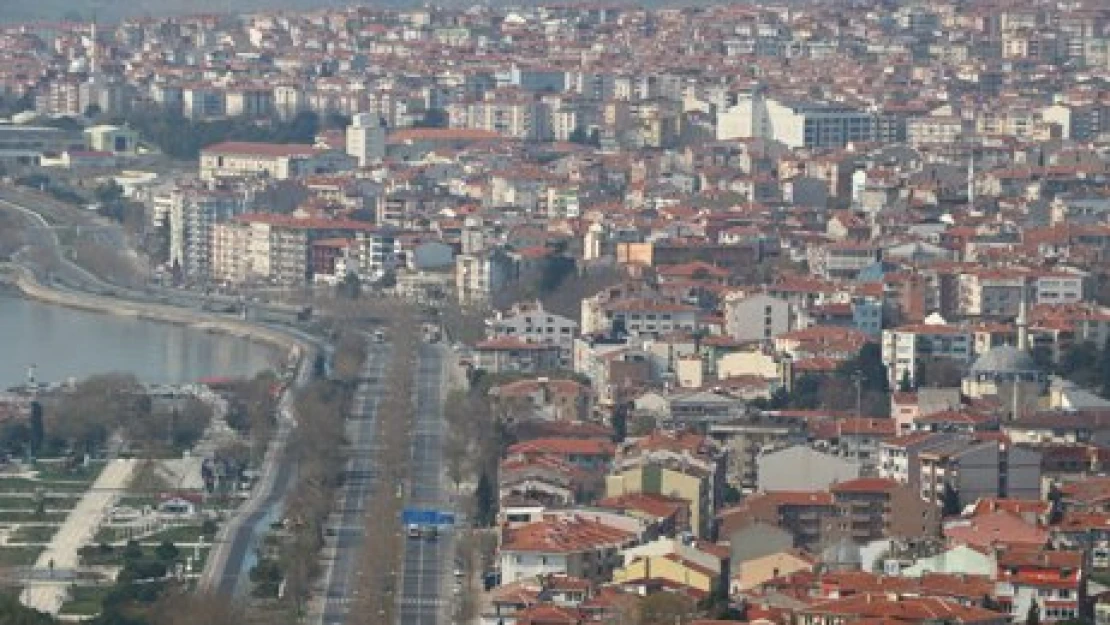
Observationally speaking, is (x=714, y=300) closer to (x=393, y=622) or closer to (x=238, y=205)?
(x=238, y=205)

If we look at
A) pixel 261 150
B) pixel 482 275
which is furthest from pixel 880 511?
pixel 261 150

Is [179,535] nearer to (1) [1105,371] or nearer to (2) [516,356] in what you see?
(1) [1105,371]

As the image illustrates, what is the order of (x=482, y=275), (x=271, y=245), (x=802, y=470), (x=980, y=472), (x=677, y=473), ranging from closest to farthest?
(x=980, y=472) → (x=677, y=473) → (x=802, y=470) → (x=482, y=275) → (x=271, y=245)

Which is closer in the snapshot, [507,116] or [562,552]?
[562,552]

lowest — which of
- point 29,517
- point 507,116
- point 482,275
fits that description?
point 29,517

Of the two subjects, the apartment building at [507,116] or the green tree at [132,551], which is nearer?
the green tree at [132,551]

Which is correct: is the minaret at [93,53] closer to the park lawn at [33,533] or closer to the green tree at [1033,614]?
the park lawn at [33,533]

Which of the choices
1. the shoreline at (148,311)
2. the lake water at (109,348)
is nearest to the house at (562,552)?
the lake water at (109,348)

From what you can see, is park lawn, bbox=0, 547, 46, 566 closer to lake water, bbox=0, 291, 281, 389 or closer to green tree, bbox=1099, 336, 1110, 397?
green tree, bbox=1099, 336, 1110, 397
